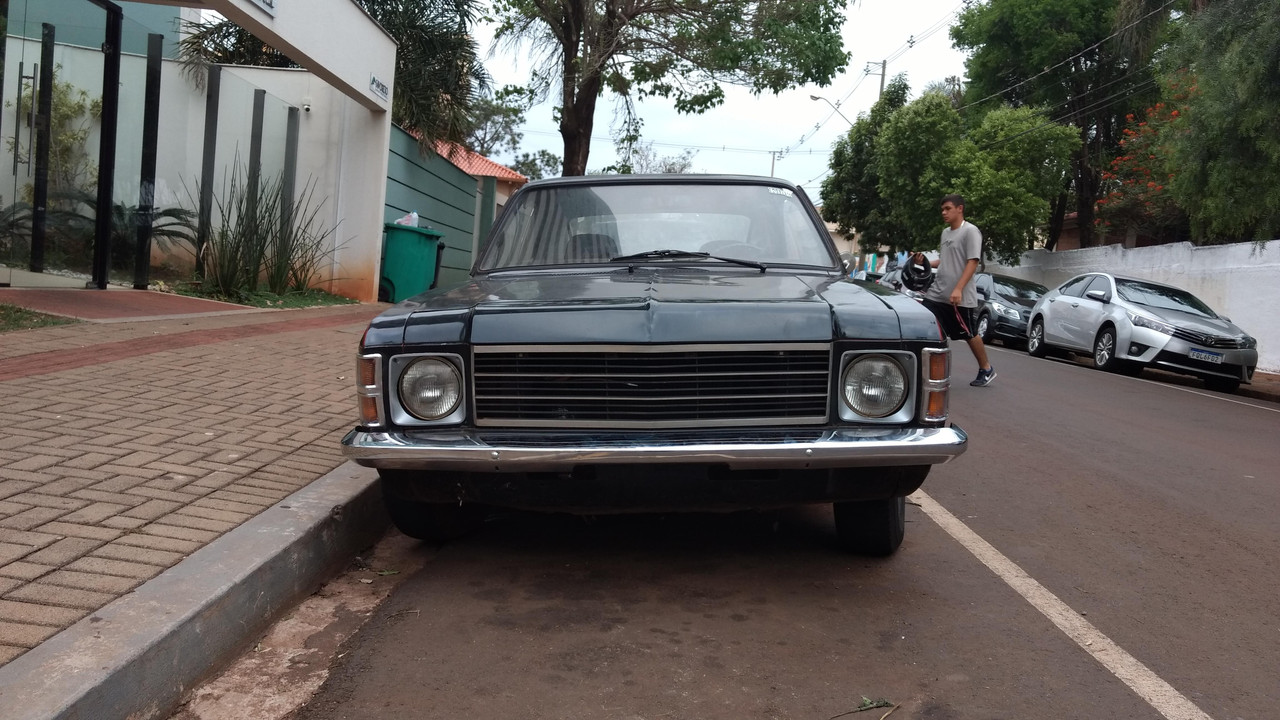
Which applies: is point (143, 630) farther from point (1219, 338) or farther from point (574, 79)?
point (574, 79)

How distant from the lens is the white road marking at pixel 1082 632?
3.13 metres

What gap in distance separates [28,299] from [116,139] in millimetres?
2692

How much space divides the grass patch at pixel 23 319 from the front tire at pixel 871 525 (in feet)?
21.9

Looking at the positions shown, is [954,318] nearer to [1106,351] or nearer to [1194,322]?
[1194,322]

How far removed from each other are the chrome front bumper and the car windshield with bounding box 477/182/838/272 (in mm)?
1375

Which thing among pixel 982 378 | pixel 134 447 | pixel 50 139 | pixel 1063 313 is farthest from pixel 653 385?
pixel 1063 313

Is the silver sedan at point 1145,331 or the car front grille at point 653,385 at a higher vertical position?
the silver sedan at point 1145,331

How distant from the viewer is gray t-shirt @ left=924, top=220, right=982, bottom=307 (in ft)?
32.7

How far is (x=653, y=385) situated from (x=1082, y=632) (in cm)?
166

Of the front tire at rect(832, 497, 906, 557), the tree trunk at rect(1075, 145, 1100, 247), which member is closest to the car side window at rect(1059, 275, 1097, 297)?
the front tire at rect(832, 497, 906, 557)

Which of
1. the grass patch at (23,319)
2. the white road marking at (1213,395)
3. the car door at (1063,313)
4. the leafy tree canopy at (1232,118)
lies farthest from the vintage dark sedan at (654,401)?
the car door at (1063,313)

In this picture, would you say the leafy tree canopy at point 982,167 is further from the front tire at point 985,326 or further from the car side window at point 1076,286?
the car side window at point 1076,286

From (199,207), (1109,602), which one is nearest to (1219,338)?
(1109,602)

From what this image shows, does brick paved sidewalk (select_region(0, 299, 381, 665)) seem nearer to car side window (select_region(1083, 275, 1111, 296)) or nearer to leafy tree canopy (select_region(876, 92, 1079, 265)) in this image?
Answer: car side window (select_region(1083, 275, 1111, 296))
